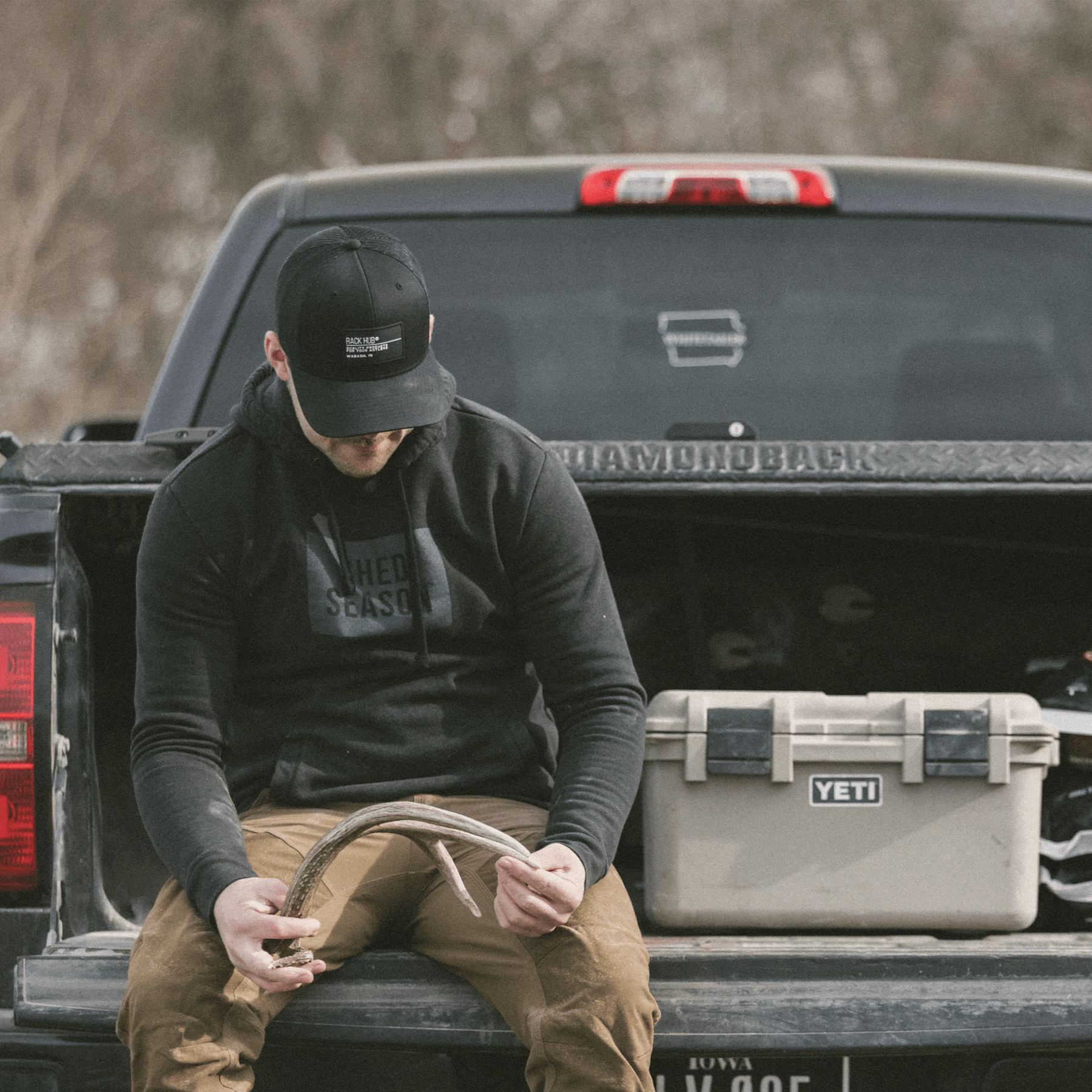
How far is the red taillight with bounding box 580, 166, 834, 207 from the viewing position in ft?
10.7

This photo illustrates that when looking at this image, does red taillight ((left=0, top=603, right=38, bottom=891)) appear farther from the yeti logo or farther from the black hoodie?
the yeti logo

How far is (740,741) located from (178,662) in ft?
2.72

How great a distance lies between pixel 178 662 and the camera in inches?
90.7

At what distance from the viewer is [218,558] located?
2322mm

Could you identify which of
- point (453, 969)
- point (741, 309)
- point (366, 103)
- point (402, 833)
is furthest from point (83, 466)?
point (366, 103)

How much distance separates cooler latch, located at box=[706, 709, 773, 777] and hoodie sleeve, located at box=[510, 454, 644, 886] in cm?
12

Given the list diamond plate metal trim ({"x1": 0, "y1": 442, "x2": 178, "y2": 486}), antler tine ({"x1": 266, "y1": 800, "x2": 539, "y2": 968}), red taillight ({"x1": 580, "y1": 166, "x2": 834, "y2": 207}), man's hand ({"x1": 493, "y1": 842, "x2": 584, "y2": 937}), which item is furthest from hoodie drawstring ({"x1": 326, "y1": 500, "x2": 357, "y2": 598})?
red taillight ({"x1": 580, "y1": 166, "x2": 834, "y2": 207})

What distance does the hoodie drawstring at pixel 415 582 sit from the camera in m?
2.34

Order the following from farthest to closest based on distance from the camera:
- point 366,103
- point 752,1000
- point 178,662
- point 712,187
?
point 366,103
point 712,187
point 178,662
point 752,1000

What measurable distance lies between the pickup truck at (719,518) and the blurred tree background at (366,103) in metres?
14.6

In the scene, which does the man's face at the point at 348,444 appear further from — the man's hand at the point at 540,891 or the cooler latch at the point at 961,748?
the cooler latch at the point at 961,748

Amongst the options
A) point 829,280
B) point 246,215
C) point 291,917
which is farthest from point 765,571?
point 246,215

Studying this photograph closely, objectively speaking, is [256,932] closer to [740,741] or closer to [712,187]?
[740,741]

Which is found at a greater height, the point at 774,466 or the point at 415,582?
the point at 774,466
